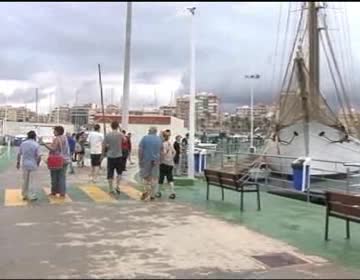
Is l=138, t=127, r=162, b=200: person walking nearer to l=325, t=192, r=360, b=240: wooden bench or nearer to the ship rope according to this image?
l=325, t=192, r=360, b=240: wooden bench

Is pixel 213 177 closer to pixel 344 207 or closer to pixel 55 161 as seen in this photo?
pixel 55 161

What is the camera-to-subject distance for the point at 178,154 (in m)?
22.2

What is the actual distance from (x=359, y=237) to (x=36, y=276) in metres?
5.55

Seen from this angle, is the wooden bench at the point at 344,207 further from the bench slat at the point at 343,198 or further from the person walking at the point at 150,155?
the person walking at the point at 150,155

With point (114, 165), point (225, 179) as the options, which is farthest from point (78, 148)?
point (225, 179)

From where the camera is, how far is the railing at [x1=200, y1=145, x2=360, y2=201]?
15805 millimetres

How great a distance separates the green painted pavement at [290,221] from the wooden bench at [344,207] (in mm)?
418

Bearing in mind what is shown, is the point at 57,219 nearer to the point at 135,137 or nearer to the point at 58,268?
the point at 58,268

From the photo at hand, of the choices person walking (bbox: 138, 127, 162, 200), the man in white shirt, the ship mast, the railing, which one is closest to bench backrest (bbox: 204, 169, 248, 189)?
person walking (bbox: 138, 127, 162, 200)

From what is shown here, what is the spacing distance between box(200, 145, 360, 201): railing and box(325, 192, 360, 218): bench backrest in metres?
4.52

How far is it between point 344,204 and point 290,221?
2.44 m

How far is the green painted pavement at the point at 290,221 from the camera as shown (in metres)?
8.99

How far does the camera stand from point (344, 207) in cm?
945

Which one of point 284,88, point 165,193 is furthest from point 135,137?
point 165,193
